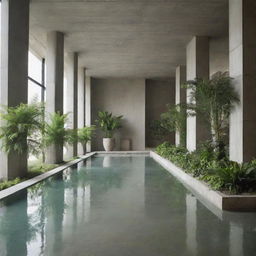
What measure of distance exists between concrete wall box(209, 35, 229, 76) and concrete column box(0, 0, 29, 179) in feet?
27.3

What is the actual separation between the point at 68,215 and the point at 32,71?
11028mm

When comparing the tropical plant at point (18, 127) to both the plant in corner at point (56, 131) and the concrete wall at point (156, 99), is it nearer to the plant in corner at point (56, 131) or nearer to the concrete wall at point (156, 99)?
the plant in corner at point (56, 131)

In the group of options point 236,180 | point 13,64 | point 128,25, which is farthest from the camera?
point 128,25

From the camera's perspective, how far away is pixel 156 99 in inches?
947

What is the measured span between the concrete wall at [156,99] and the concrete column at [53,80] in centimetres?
1193

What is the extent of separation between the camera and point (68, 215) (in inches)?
187

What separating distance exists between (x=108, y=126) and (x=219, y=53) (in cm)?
875

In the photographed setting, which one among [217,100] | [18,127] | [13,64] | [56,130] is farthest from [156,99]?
[18,127]

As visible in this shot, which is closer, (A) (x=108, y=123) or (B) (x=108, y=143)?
(B) (x=108, y=143)

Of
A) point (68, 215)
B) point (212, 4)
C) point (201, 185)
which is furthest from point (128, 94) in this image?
point (68, 215)

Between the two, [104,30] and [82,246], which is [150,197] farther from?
[104,30]

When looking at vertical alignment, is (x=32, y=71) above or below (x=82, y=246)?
above

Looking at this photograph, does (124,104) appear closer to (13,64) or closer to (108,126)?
(108,126)

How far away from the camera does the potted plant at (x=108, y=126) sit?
21.7m
